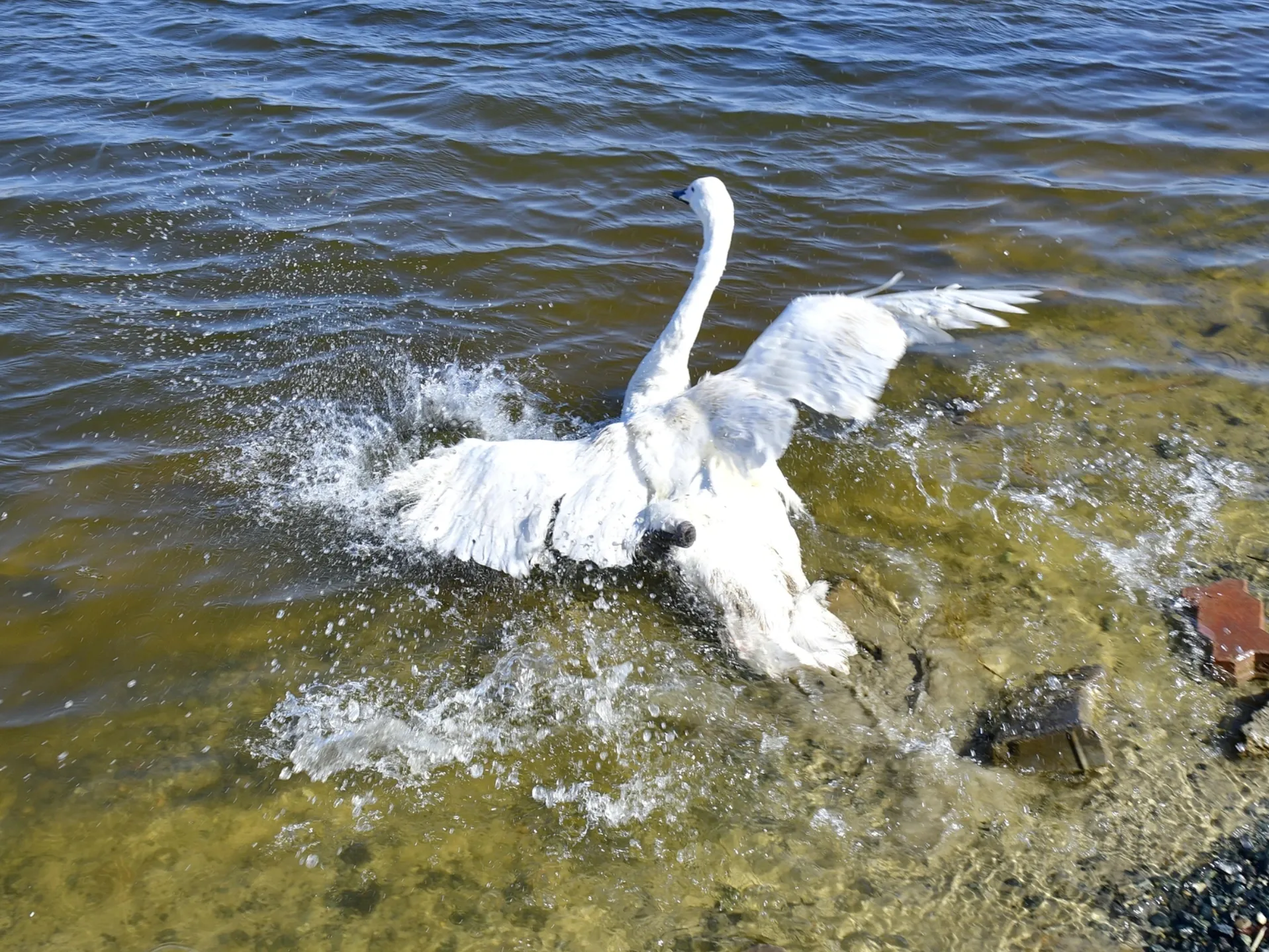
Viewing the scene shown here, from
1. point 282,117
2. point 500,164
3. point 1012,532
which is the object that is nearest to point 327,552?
point 1012,532

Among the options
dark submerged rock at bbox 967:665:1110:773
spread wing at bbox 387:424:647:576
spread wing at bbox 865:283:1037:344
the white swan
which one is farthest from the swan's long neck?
dark submerged rock at bbox 967:665:1110:773

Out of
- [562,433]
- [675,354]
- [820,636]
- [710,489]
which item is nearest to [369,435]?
[562,433]

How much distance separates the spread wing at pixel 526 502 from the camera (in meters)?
4.54

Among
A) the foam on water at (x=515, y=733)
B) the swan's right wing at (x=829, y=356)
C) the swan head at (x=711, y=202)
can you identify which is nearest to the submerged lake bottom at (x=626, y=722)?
the foam on water at (x=515, y=733)

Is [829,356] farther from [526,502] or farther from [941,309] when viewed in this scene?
[526,502]

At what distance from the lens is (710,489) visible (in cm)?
464

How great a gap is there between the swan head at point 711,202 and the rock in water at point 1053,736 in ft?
11.5

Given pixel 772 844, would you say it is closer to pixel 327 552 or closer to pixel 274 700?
pixel 274 700

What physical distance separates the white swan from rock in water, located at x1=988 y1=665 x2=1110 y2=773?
0.78 m

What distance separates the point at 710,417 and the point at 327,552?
2.10 meters

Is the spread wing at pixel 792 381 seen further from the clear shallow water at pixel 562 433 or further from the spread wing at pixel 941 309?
the clear shallow water at pixel 562 433

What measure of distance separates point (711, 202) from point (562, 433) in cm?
177

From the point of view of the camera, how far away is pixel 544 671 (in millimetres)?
4387

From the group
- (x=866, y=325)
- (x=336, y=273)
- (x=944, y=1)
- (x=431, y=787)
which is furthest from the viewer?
(x=944, y=1)
